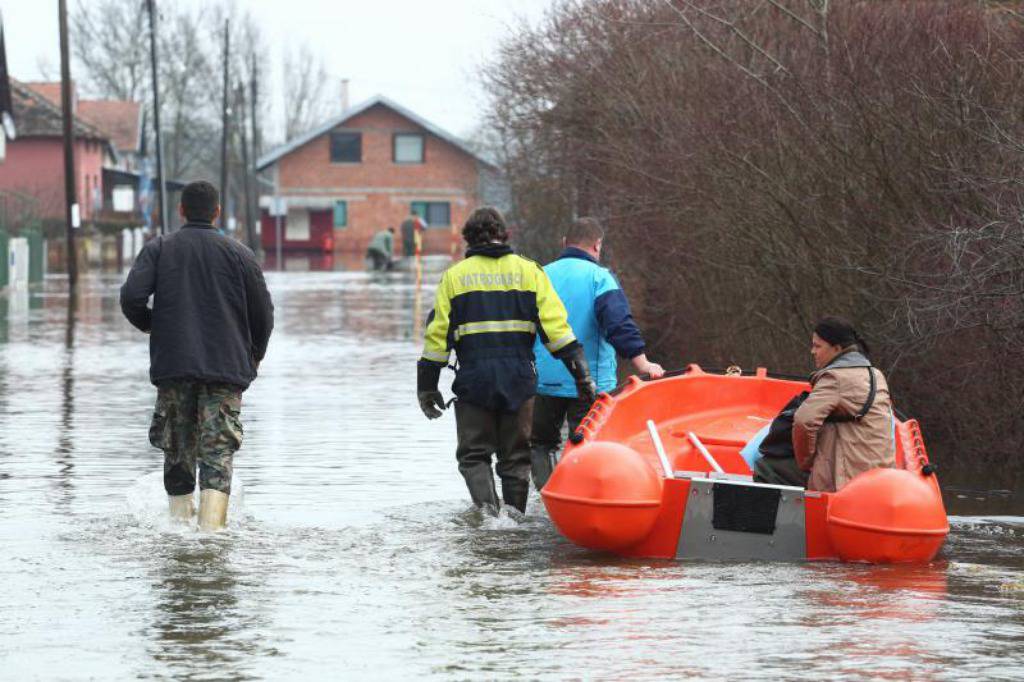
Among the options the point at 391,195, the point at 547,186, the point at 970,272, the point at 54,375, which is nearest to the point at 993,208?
the point at 970,272

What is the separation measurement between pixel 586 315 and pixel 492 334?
840mm

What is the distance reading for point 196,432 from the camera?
→ 33.9ft

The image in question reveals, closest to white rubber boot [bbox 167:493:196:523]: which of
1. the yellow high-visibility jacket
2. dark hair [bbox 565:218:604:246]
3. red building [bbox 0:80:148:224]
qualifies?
the yellow high-visibility jacket

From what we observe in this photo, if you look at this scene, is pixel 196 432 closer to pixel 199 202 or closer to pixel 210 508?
pixel 210 508

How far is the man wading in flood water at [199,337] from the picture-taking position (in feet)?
33.3

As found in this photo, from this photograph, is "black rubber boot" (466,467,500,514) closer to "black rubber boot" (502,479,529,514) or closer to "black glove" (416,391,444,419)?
"black rubber boot" (502,479,529,514)

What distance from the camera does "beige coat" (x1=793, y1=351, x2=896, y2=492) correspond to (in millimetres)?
9867

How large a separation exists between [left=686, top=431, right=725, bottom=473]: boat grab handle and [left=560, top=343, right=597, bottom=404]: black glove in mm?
696

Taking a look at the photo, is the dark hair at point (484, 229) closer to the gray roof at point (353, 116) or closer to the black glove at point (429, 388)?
the black glove at point (429, 388)

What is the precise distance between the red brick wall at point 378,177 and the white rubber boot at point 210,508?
83460 mm

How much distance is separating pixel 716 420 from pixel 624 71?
9639mm

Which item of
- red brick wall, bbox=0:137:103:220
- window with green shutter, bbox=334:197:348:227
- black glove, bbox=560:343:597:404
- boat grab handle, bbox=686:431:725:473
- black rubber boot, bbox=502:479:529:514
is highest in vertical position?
red brick wall, bbox=0:137:103:220

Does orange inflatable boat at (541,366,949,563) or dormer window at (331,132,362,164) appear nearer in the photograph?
orange inflatable boat at (541,366,949,563)

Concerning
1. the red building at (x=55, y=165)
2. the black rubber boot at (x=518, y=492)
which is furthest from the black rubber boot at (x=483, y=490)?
the red building at (x=55, y=165)
